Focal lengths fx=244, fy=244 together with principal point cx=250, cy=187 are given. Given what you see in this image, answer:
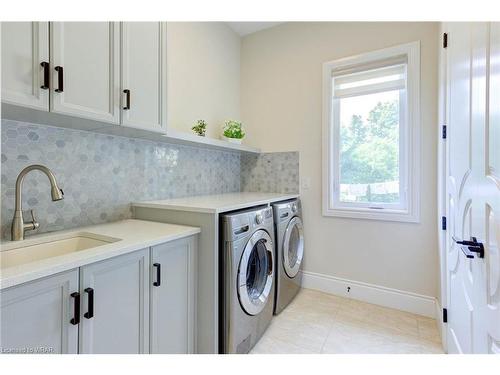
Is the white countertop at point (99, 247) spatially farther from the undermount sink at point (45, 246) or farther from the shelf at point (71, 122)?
the shelf at point (71, 122)

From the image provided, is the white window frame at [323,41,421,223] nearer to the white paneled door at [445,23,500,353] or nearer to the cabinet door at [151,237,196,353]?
the white paneled door at [445,23,500,353]

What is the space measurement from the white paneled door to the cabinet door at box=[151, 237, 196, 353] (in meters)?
1.35

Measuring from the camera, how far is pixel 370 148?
2.39 m

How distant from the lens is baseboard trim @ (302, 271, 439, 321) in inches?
84.0

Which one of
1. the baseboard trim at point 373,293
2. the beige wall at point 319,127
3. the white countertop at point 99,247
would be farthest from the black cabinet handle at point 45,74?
the baseboard trim at point 373,293

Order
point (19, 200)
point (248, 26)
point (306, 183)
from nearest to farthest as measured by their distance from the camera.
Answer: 1. point (19, 200)
2. point (306, 183)
3. point (248, 26)

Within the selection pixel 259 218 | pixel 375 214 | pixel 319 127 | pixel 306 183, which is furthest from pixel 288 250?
pixel 319 127

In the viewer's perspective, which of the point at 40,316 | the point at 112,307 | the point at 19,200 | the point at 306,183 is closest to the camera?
the point at 40,316

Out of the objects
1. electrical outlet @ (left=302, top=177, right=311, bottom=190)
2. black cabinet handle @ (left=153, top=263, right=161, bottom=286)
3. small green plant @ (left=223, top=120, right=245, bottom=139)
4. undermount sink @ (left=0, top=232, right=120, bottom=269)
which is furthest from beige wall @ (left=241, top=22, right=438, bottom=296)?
undermount sink @ (left=0, top=232, right=120, bottom=269)

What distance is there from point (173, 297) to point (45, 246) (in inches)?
27.9

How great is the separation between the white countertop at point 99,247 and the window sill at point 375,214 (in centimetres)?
157

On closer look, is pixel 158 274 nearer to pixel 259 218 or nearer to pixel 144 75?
pixel 259 218

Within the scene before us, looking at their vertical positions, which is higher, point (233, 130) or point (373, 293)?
point (233, 130)
